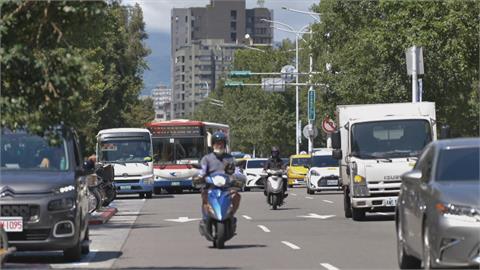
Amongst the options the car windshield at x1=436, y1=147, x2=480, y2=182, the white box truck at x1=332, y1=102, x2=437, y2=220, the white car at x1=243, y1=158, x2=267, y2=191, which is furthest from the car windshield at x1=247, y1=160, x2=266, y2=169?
the car windshield at x1=436, y1=147, x2=480, y2=182

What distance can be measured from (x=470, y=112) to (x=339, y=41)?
988cm

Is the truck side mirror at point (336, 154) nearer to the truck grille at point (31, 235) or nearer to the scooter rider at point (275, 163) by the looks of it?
the scooter rider at point (275, 163)

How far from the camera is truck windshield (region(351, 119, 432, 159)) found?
27344 mm

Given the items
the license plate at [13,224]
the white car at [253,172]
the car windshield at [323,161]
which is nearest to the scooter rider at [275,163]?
the car windshield at [323,161]

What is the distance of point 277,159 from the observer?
34.8m

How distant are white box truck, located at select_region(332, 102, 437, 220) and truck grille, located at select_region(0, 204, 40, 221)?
11.9 m

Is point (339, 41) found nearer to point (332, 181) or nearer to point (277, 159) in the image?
point (332, 181)

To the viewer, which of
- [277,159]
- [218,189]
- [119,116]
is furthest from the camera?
[119,116]

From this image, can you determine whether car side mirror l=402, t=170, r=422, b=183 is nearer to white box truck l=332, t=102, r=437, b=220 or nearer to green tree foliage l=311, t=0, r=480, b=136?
white box truck l=332, t=102, r=437, b=220

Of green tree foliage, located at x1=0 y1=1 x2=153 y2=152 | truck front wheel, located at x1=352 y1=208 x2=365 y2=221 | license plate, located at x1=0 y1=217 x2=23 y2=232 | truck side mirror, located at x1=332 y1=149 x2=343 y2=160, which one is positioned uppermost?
green tree foliage, located at x1=0 y1=1 x2=153 y2=152

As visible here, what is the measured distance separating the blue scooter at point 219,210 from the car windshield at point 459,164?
619 centimetres

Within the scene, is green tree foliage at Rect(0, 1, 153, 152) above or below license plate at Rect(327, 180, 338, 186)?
above

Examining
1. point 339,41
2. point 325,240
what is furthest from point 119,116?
point 325,240

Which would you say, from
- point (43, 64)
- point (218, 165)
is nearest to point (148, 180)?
point (218, 165)
